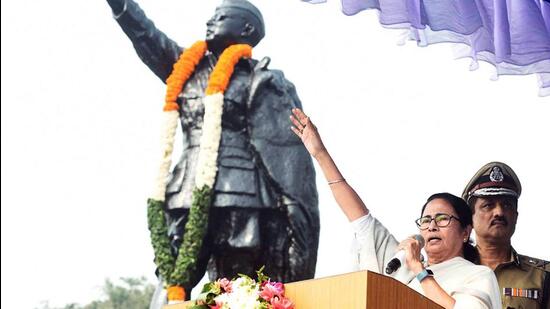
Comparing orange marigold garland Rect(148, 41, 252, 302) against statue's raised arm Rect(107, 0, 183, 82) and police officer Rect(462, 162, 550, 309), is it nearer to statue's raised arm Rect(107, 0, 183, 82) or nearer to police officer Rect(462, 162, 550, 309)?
statue's raised arm Rect(107, 0, 183, 82)

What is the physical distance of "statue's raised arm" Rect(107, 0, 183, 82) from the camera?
715 cm

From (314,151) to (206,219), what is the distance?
3630 mm

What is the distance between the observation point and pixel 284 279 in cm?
710

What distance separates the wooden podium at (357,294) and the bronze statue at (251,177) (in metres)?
4.49

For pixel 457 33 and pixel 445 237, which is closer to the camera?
pixel 445 237

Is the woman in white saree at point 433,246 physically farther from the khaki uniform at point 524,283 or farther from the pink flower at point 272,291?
the pink flower at point 272,291

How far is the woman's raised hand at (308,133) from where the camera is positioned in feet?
11.4

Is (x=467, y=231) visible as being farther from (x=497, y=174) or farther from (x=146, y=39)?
(x=146, y=39)

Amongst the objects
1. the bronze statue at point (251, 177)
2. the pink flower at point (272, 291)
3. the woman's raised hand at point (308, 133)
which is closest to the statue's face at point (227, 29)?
the bronze statue at point (251, 177)

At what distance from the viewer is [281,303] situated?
255 centimetres

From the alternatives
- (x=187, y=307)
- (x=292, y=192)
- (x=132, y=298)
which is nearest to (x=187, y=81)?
(x=292, y=192)

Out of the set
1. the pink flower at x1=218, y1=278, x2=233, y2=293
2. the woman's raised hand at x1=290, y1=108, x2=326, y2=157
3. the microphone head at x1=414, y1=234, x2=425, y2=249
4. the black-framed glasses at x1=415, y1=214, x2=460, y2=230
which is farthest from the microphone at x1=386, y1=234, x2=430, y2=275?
the woman's raised hand at x1=290, y1=108, x2=326, y2=157

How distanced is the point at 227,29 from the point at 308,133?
12.6 feet

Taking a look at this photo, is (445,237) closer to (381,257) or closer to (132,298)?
(381,257)
